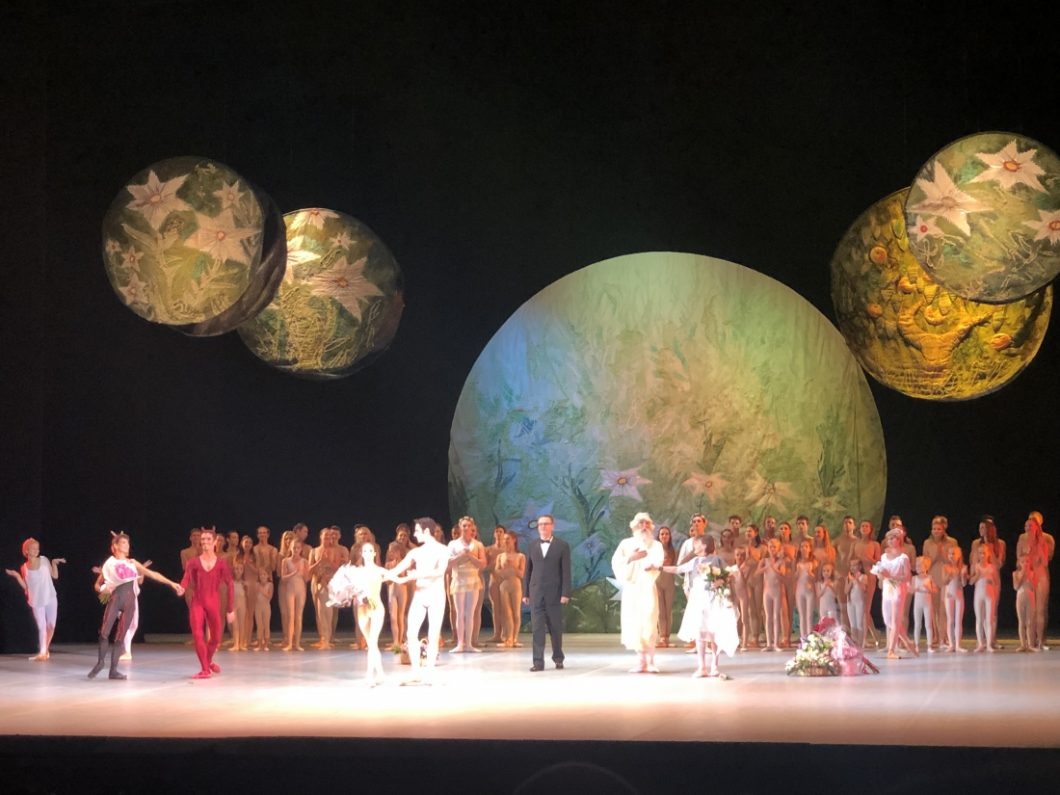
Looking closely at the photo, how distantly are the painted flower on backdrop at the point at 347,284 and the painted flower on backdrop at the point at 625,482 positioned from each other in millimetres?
4311

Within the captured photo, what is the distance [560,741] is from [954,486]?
37.6 feet

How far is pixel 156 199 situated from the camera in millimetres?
15773

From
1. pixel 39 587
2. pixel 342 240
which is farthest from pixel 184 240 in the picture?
pixel 39 587

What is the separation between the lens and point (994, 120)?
728 inches

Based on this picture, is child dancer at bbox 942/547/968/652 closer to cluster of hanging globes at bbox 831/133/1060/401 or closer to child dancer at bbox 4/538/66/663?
cluster of hanging globes at bbox 831/133/1060/401

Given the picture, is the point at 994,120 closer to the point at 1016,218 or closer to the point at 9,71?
the point at 1016,218

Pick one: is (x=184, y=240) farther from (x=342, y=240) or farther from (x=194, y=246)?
(x=342, y=240)

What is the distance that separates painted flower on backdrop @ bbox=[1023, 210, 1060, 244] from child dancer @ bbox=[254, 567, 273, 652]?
33.0ft

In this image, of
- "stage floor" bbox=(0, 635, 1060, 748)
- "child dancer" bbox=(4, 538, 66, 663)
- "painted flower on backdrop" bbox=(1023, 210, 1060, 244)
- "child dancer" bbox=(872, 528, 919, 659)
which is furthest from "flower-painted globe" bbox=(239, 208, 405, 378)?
"painted flower on backdrop" bbox=(1023, 210, 1060, 244)

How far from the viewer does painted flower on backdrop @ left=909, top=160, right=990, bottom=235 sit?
14695 mm

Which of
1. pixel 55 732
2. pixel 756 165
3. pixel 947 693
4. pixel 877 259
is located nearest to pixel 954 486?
pixel 877 259

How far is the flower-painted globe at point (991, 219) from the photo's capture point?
47.2 ft

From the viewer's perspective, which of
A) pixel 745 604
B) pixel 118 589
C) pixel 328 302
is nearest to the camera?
pixel 118 589

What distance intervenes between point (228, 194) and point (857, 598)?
28.0 ft
